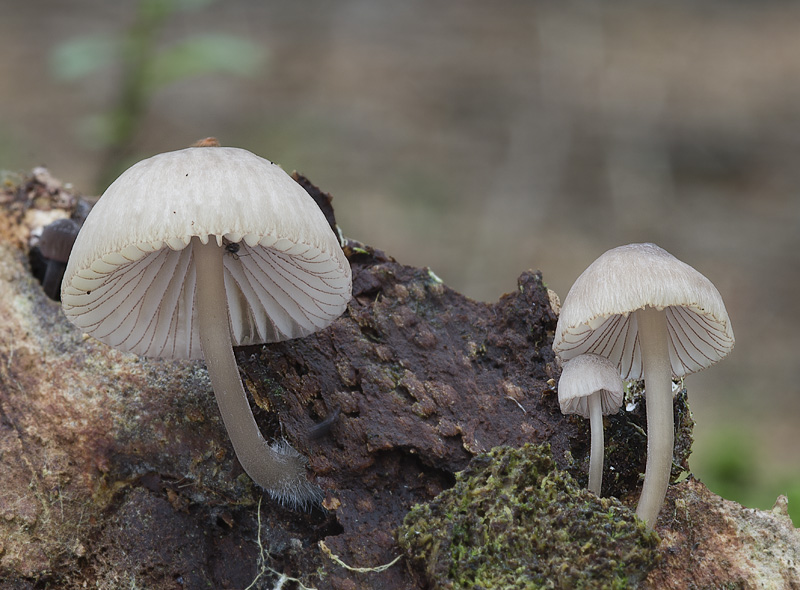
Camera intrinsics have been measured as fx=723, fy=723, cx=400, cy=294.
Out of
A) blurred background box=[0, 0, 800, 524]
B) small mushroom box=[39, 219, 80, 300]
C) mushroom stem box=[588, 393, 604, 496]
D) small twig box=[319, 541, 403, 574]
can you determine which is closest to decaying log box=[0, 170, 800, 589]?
small twig box=[319, 541, 403, 574]

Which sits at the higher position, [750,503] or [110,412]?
[750,503]

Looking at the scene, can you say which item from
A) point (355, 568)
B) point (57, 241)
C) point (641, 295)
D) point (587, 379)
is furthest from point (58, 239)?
point (641, 295)

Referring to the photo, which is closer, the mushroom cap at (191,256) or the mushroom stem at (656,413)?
the mushroom cap at (191,256)

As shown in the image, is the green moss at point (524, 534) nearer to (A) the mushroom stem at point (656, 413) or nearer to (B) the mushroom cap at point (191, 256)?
(A) the mushroom stem at point (656, 413)

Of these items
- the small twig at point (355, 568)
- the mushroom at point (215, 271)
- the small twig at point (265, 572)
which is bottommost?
the small twig at point (265, 572)

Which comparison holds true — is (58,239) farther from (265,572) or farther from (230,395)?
(265,572)

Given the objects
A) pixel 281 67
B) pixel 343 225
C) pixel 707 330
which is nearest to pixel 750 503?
pixel 707 330

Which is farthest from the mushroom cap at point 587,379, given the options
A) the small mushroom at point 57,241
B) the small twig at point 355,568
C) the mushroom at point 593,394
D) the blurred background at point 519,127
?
the blurred background at point 519,127

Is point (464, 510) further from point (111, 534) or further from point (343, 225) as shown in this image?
point (343, 225)
